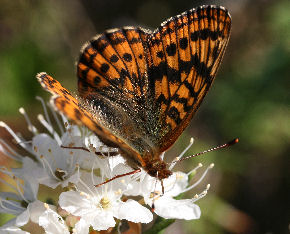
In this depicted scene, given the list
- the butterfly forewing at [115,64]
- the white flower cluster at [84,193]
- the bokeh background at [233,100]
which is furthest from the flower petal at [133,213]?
the bokeh background at [233,100]

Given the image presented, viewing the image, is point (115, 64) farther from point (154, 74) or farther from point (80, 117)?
point (80, 117)

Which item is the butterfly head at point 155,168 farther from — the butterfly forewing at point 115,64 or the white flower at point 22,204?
the white flower at point 22,204

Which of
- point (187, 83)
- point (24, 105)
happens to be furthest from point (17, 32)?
point (187, 83)

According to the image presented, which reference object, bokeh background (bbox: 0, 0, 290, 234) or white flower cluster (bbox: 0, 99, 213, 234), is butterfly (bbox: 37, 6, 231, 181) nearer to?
white flower cluster (bbox: 0, 99, 213, 234)

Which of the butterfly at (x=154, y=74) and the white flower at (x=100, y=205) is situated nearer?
the white flower at (x=100, y=205)

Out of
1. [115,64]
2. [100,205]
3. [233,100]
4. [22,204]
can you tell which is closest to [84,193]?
[100,205]

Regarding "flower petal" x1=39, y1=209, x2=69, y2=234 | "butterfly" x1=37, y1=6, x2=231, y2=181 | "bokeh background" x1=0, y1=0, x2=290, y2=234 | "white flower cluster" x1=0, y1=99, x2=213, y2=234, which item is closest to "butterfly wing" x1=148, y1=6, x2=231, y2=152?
"butterfly" x1=37, y1=6, x2=231, y2=181

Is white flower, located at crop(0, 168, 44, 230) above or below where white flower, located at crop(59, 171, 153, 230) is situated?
above
